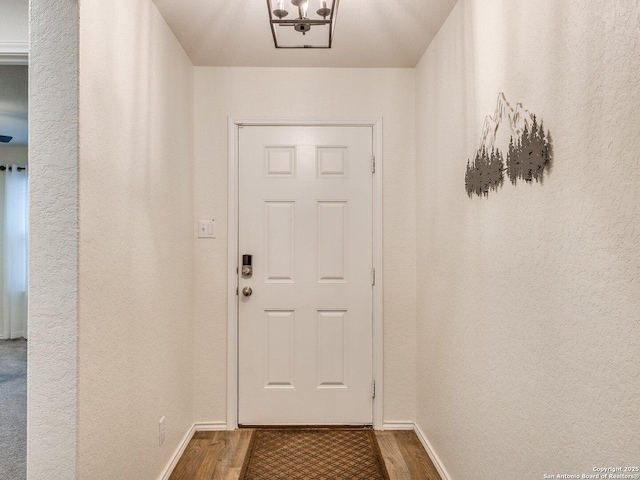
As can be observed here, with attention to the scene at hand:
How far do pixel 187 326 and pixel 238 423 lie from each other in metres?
0.75

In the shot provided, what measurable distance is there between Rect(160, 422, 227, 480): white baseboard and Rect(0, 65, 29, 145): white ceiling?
7.96 ft

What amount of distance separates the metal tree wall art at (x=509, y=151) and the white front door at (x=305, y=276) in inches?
43.2

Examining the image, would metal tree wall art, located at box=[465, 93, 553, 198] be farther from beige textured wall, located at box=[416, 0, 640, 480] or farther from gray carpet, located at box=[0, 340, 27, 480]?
gray carpet, located at box=[0, 340, 27, 480]

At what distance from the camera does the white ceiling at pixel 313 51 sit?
7.19 ft

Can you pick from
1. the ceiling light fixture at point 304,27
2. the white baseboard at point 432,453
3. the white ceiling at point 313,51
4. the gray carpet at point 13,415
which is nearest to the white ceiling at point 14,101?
the white ceiling at point 313,51

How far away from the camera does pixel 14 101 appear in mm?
3795

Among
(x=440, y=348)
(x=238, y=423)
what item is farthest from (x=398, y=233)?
(x=238, y=423)

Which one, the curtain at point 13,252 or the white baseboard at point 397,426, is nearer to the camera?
the white baseboard at point 397,426

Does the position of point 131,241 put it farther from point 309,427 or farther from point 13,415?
point 13,415

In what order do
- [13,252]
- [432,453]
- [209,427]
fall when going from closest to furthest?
[432,453] → [209,427] → [13,252]

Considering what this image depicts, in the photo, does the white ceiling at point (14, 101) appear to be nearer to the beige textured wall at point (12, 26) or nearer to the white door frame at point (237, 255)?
the beige textured wall at point (12, 26)

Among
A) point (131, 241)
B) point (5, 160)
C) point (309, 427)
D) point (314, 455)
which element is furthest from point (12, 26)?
point (5, 160)

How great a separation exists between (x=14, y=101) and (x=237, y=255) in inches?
101

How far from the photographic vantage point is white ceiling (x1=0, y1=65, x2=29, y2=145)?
3105 millimetres
